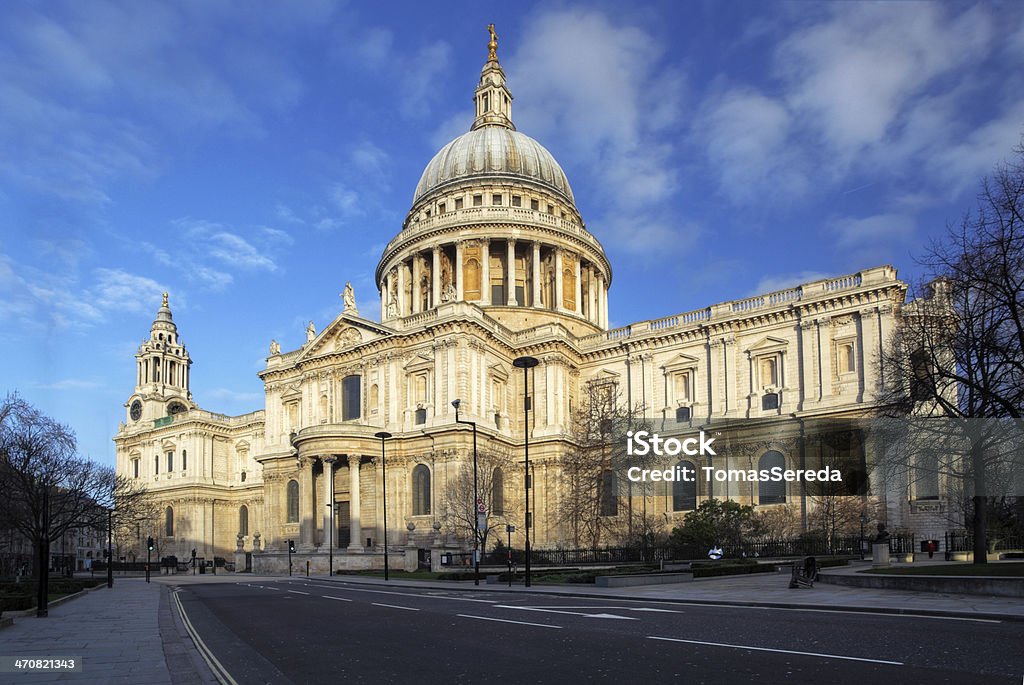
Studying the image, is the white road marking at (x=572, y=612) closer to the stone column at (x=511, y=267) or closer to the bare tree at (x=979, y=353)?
the bare tree at (x=979, y=353)

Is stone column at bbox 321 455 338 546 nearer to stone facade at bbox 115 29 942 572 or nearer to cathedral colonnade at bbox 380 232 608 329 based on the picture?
stone facade at bbox 115 29 942 572

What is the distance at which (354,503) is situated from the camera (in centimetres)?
6088

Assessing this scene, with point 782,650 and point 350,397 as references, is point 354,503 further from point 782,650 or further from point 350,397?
point 782,650

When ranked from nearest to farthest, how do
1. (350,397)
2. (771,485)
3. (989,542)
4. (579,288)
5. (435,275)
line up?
(989,542) < (771,485) < (350,397) < (435,275) < (579,288)

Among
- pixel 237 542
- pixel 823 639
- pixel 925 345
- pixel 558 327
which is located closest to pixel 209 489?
pixel 237 542

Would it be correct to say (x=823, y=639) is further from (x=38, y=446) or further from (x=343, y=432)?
(x=38, y=446)

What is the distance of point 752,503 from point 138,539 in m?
70.3

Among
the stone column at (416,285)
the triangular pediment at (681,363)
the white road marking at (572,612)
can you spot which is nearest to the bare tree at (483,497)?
the triangular pediment at (681,363)

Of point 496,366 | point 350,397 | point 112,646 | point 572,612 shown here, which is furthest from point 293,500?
point 112,646

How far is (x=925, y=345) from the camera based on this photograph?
34.9 metres

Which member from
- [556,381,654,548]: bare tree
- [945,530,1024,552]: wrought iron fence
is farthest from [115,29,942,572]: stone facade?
[945,530,1024,552]: wrought iron fence

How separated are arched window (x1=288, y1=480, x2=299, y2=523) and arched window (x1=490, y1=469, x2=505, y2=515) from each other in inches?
683

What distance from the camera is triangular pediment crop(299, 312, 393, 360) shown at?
217 feet

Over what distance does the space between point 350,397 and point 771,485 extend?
32.6 meters
